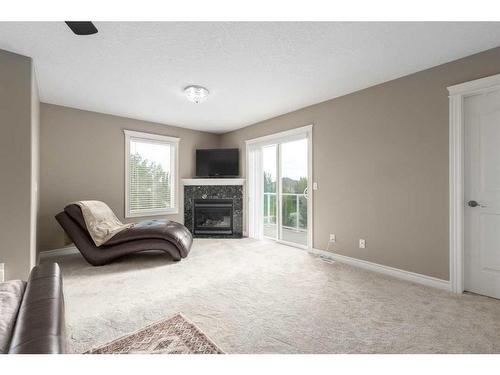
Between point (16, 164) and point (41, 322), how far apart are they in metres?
2.24

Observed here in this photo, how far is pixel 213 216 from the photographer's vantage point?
17.7ft

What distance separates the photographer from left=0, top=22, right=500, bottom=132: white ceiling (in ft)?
6.64

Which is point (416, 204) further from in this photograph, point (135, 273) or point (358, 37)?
point (135, 273)

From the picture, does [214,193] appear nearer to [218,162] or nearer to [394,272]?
[218,162]

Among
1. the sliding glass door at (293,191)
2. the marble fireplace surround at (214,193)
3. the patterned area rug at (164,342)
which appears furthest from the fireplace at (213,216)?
the patterned area rug at (164,342)

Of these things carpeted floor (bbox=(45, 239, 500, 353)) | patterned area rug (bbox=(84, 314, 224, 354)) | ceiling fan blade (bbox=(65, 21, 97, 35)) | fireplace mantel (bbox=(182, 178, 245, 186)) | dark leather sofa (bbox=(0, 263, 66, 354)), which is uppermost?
ceiling fan blade (bbox=(65, 21, 97, 35))

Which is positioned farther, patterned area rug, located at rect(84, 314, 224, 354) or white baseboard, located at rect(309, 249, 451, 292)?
white baseboard, located at rect(309, 249, 451, 292)

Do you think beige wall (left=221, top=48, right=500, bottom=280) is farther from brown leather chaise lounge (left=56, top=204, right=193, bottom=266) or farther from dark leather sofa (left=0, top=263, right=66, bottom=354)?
dark leather sofa (left=0, top=263, right=66, bottom=354)

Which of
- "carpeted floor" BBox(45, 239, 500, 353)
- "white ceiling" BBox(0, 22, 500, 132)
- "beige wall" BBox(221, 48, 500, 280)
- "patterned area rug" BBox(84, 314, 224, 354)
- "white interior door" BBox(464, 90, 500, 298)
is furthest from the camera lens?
"beige wall" BBox(221, 48, 500, 280)

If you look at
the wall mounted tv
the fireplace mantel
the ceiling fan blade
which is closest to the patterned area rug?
the ceiling fan blade

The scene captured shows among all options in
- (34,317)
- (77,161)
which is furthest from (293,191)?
(34,317)

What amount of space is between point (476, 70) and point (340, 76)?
1271 millimetres

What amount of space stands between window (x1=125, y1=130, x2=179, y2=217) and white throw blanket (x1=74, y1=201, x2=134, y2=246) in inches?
38.2
